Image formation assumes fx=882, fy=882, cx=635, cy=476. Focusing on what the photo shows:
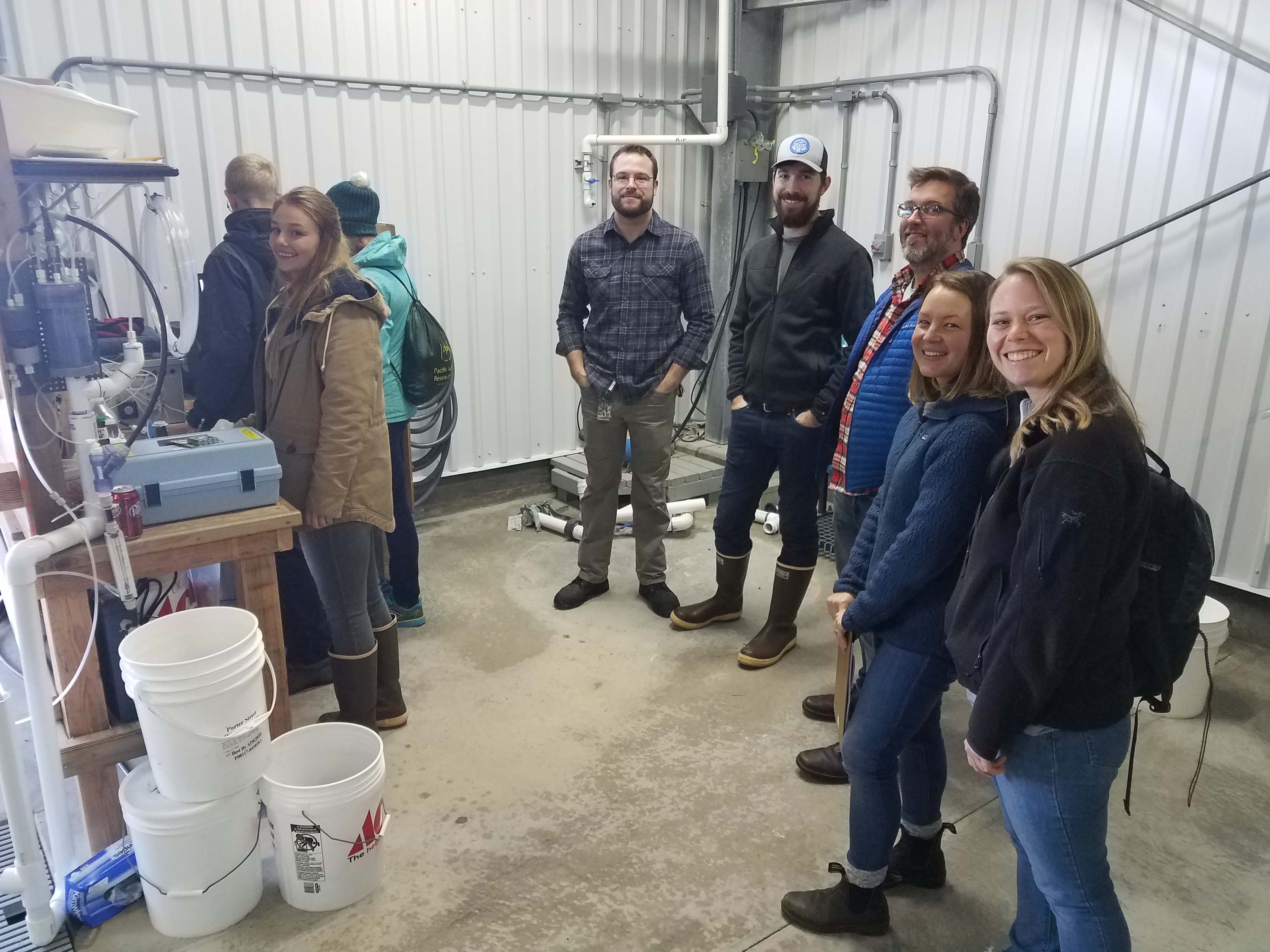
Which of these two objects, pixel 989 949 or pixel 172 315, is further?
pixel 172 315

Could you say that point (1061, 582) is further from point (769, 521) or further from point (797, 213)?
point (769, 521)

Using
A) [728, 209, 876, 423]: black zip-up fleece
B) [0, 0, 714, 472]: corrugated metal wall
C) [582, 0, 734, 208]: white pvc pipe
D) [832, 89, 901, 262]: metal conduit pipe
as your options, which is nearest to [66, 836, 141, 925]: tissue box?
[728, 209, 876, 423]: black zip-up fleece

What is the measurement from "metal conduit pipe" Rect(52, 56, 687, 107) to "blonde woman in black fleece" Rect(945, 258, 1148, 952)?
329cm

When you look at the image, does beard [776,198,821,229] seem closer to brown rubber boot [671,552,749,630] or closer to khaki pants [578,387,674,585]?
khaki pants [578,387,674,585]

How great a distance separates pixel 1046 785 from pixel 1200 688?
189 cm

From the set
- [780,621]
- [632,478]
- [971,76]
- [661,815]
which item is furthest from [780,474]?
[971,76]

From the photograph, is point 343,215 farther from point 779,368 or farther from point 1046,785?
point 1046,785

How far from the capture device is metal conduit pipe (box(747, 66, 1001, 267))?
3.83 metres

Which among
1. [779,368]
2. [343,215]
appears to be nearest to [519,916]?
[779,368]

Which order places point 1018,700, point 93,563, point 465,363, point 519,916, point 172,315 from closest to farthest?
point 1018,700 < point 93,563 < point 519,916 < point 172,315 < point 465,363

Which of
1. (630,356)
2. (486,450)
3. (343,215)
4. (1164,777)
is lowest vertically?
(1164,777)

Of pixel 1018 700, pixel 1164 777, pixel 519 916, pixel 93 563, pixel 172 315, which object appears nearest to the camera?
pixel 1018 700

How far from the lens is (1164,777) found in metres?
Answer: 2.56

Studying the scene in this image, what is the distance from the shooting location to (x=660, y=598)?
11.6 feet
